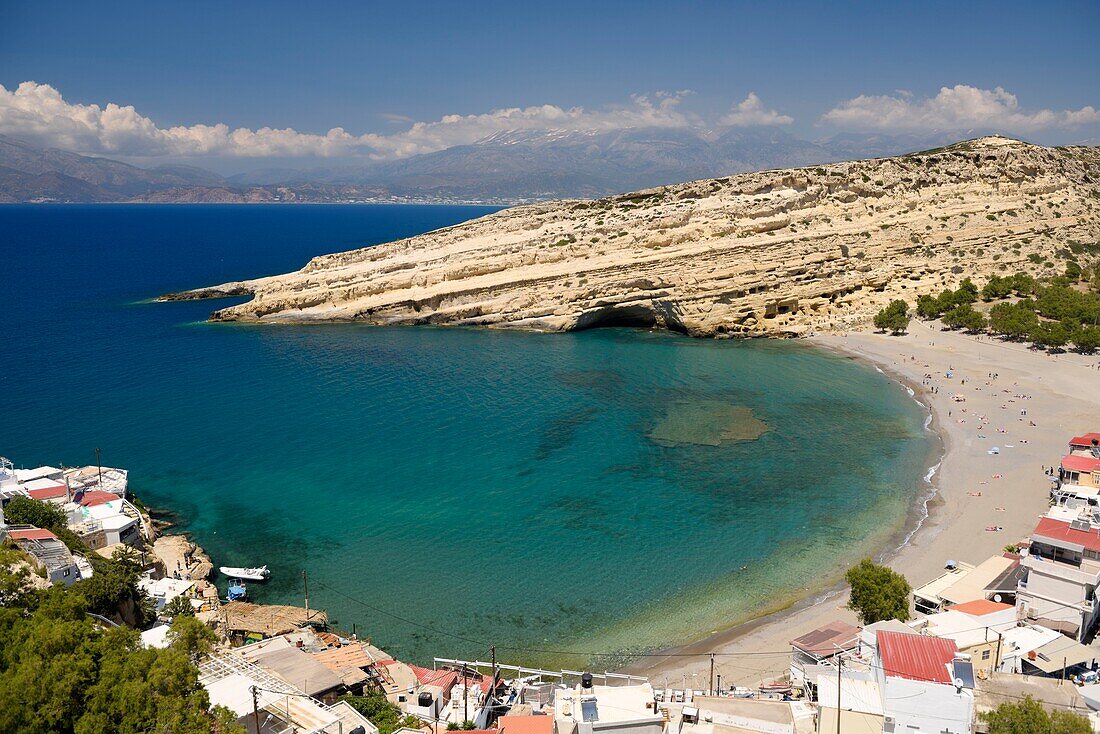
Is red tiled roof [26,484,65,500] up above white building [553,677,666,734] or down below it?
below

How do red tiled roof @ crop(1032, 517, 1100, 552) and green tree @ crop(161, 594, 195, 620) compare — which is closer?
red tiled roof @ crop(1032, 517, 1100, 552)

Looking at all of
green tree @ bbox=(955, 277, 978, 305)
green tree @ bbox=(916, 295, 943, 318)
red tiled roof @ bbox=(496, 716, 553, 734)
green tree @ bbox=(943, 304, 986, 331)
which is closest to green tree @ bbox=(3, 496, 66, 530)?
red tiled roof @ bbox=(496, 716, 553, 734)

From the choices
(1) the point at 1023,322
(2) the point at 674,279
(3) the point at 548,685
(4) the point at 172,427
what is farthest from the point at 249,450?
(1) the point at 1023,322

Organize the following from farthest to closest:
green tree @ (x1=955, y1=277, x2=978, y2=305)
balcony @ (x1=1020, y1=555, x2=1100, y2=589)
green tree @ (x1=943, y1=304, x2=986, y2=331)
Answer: green tree @ (x1=955, y1=277, x2=978, y2=305) → green tree @ (x1=943, y1=304, x2=986, y2=331) → balcony @ (x1=1020, y1=555, x2=1100, y2=589)

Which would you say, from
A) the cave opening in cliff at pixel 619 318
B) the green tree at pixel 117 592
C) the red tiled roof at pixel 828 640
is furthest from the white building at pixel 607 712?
the cave opening in cliff at pixel 619 318

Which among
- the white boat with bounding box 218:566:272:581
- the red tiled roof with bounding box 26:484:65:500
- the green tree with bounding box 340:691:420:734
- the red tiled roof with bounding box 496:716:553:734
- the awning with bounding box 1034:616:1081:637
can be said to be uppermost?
the awning with bounding box 1034:616:1081:637

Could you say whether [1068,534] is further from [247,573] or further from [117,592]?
[117,592]

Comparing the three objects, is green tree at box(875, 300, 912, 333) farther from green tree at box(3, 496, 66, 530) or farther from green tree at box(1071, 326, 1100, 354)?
green tree at box(3, 496, 66, 530)

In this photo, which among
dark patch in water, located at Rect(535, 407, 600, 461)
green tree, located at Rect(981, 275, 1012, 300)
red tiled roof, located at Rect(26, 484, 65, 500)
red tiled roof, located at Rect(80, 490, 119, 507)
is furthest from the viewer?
green tree, located at Rect(981, 275, 1012, 300)
